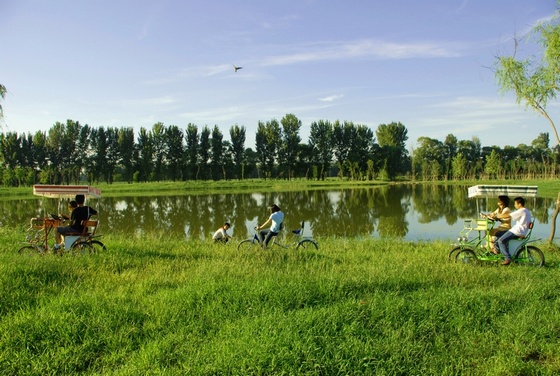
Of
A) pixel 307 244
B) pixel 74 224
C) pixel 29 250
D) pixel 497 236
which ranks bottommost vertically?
pixel 307 244

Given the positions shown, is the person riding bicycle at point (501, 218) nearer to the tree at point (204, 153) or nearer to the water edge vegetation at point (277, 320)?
the water edge vegetation at point (277, 320)

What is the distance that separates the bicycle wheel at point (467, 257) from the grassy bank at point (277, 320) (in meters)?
0.86

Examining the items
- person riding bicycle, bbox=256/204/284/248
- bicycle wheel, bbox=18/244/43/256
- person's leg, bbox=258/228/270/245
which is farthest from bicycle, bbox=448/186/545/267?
bicycle wheel, bbox=18/244/43/256

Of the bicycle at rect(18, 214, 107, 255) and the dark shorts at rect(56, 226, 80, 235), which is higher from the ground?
the dark shorts at rect(56, 226, 80, 235)

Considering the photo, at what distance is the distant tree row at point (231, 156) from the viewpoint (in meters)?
63.8

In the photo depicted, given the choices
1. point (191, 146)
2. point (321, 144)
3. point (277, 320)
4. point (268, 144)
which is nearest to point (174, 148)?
point (191, 146)

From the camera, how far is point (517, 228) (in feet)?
26.3

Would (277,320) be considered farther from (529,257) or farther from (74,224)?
(74,224)

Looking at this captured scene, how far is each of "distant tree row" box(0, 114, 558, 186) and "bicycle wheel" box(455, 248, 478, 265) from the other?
6358 centimetres

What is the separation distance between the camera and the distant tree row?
209ft

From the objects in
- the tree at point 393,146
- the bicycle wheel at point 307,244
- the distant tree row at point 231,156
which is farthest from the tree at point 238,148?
the bicycle wheel at point 307,244

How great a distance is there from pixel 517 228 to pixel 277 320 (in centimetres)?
602

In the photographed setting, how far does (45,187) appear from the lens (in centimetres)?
1065

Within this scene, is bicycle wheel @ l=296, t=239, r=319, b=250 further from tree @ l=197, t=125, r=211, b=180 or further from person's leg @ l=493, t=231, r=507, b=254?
tree @ l=197, t=125, r=211, b=180
